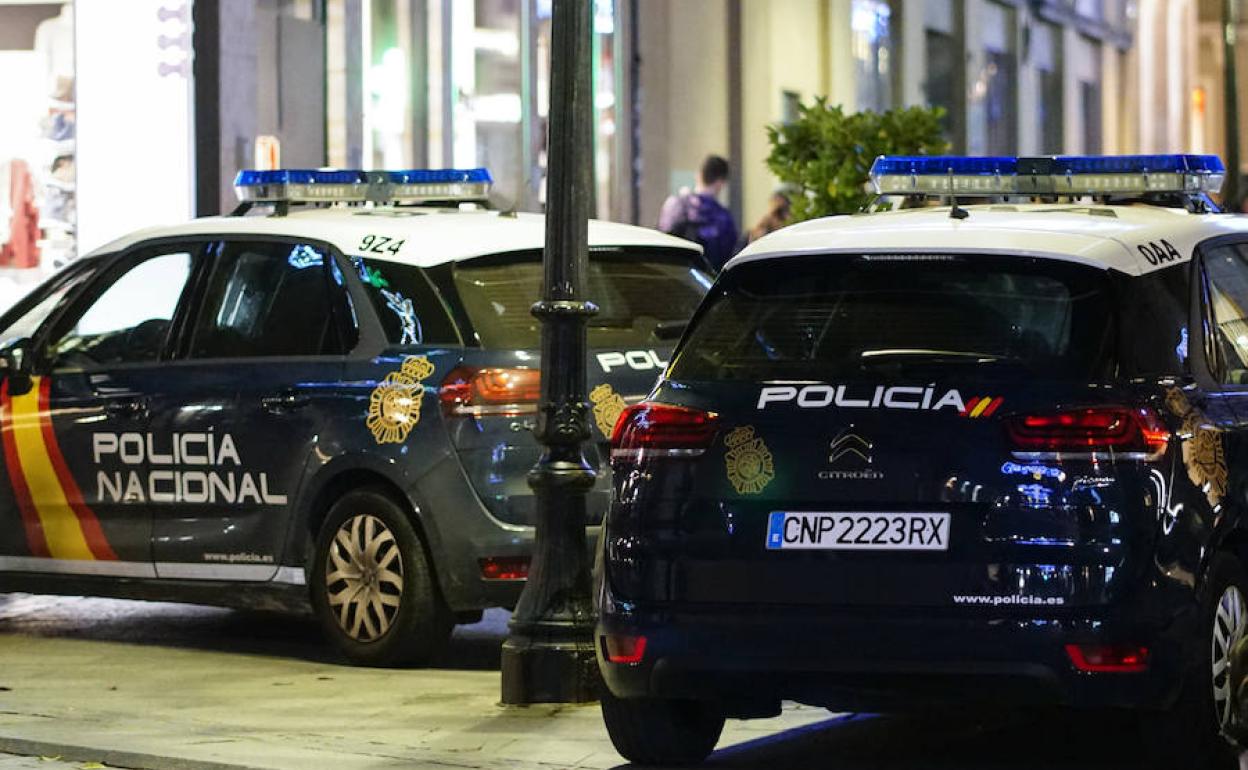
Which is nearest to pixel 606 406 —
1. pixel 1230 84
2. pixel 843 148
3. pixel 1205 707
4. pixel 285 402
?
pixel 285 402

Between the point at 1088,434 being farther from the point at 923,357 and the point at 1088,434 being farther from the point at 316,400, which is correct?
the point at 316,400

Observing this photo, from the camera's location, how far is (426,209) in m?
11.3

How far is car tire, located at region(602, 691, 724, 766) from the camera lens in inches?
304

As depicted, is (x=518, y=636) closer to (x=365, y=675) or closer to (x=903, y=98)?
(x=365, y=675)

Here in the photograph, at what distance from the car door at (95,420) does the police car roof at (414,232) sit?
0.18m

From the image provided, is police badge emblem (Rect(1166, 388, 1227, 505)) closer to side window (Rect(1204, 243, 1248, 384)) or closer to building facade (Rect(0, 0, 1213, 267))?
side window (Rect(1204, 243, 1248, 384))

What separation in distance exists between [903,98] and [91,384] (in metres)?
23.5

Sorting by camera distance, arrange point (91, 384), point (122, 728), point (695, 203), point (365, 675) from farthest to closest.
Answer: point (695, 203), point (91, 384), point (365, 675), point (122, 728)

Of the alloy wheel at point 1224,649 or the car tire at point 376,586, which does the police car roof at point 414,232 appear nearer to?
the car tire at point 376,586

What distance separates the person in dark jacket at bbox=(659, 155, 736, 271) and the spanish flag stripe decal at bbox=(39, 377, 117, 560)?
8.00m

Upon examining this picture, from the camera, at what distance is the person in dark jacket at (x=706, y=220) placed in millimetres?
18625

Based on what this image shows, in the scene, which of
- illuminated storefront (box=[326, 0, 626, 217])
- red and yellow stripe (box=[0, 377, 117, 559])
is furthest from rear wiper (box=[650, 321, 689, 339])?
illuminated storefront (box=[326, 0, 626, 217])

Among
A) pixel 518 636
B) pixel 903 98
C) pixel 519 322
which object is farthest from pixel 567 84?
pixel 903 98

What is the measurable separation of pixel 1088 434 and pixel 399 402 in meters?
3.57
